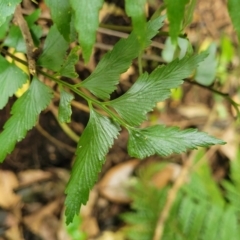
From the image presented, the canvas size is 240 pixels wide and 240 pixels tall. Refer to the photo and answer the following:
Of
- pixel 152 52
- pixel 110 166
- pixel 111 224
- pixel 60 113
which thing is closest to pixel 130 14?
pixel 60 113

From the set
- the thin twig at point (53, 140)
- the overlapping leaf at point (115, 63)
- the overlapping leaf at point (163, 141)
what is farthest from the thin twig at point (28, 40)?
the thin twig at point (53, 140)

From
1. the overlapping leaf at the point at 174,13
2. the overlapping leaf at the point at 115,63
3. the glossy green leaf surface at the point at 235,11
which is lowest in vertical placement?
the overlapping leaf at the point at 115,63

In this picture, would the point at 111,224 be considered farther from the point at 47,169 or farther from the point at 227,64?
the point at 227,64

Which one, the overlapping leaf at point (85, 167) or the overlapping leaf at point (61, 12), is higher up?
the overlapping leaf at point (61, 12)

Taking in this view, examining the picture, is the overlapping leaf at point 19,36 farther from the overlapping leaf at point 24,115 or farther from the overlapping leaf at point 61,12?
the overlapping leaf at point 61,12

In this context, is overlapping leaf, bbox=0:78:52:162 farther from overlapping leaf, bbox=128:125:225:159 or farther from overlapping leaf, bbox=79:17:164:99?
overlapping leaf, bbox=128:125:225:159

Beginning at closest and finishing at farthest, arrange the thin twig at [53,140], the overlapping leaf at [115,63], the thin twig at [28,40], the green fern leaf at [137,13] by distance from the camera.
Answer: the green fern leaf at [137,13] < the overlapping leaf at [115,63] < the thin twig at [28,40] < the thin twig at [53,140]

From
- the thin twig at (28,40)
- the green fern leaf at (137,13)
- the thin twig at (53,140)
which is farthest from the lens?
the thin twig at (53,140)
